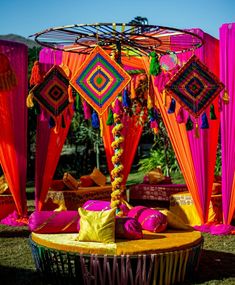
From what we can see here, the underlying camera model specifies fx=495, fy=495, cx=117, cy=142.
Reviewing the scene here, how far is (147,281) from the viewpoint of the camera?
4379mm

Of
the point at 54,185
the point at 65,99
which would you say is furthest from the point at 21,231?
the point at 65,99

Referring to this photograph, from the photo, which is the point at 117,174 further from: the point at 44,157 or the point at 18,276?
the point at 44,157

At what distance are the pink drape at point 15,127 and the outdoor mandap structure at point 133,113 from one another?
35 centimetres

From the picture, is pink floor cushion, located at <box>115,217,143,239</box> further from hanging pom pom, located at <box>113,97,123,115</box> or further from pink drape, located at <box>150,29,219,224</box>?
pink drape, located at <box>150,29,219,224</box>

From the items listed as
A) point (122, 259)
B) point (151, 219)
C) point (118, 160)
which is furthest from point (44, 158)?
point (122, 259)

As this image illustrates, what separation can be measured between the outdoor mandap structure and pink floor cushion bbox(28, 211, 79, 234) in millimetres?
80

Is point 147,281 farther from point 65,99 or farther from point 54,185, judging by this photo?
point 54,185

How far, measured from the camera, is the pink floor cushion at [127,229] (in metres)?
4.70

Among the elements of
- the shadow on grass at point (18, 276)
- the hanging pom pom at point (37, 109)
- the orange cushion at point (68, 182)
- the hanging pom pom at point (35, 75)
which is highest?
the hanging pom pom at point (35, 75)

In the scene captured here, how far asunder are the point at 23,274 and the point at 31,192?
7.83 m

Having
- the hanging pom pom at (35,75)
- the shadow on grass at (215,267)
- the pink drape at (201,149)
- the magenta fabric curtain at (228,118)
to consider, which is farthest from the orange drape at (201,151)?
the hanging pom pom at (35,75)

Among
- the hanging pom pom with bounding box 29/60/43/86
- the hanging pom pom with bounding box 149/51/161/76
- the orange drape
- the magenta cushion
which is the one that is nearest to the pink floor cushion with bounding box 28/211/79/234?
the magenta cushion

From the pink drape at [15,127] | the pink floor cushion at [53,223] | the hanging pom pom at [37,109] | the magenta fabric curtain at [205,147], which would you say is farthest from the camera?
the pink drape at [15,127]

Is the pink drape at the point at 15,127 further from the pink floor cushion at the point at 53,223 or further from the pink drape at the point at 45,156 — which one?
→ the pink floor cushion at the point at 53,223
